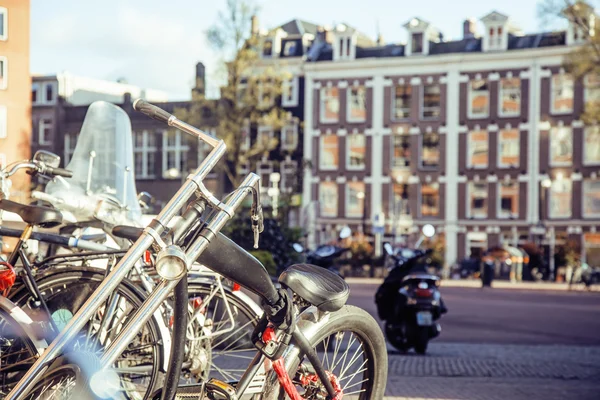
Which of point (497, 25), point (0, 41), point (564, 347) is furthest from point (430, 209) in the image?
point (0, 41)

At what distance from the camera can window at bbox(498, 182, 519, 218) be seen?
148 feet

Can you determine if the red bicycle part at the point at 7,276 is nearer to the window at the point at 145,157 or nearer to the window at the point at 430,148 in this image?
the window at the point at 145,157

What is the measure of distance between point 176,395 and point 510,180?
141ft

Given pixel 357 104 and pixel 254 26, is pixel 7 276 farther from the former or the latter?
pixel 357 104

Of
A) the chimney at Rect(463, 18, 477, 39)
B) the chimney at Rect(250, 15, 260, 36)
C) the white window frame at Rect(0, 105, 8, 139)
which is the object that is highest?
the chimney at Rect(463, 18, 477, 39)

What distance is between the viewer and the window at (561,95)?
1738 inches

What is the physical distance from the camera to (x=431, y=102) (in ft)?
153

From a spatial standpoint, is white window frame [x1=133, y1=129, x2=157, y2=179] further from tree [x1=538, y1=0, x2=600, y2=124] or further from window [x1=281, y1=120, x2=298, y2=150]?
tree [x1=538, y1=0, x2=600, y2=124]

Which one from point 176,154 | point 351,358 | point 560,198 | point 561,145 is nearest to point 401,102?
point 561,145

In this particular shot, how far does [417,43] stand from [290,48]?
6988 millimetres

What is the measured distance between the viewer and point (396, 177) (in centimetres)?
4638

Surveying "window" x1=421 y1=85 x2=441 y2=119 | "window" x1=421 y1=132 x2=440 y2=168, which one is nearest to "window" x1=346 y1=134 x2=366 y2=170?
"window" x1=421 y1=132 x2=440 y2=168

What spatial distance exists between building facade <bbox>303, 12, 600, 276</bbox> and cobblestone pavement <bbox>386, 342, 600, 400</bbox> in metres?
33.7

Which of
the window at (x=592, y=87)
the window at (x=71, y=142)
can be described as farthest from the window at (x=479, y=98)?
the window at (x=71, y=142)
